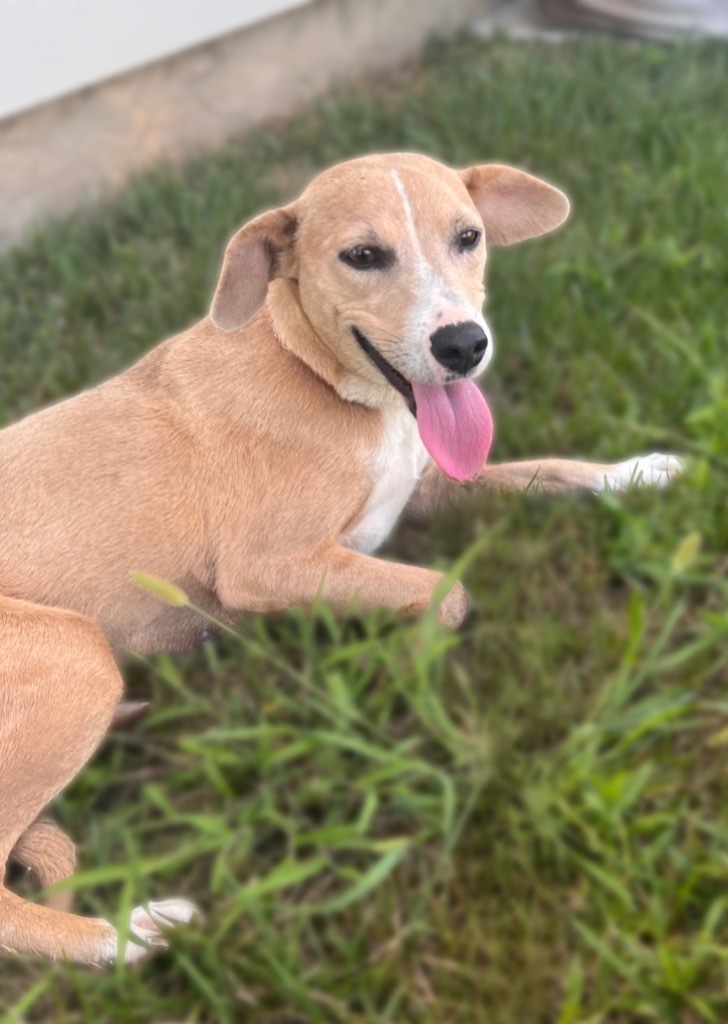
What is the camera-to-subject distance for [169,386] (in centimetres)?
173

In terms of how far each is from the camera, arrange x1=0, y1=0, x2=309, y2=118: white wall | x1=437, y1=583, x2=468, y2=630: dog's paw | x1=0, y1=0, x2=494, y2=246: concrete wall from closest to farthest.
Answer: x1=437, y1=583, x2=468, y2=630: dog's paw, x1=0, y1=0, x2=309, y2=118: white wall, x1=0, y1=0, x2=494, y2=246: concrete wall

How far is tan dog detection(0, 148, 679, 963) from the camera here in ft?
5.00

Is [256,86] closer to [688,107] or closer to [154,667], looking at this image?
[688,107]

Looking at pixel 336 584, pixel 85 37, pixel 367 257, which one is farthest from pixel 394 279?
pixel 85 37

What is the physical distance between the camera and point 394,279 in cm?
155

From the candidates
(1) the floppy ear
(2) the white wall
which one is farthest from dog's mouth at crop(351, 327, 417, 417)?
(2) the white wall

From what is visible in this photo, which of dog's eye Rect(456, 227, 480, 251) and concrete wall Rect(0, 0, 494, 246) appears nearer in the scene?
dog's eye Rect(456, 227, 480, 251)

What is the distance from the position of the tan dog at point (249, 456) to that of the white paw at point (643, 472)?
1.57 feet

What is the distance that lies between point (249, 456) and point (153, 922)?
75 centimetres

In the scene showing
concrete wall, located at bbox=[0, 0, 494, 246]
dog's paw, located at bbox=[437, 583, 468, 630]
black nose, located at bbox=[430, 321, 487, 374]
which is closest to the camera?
black nose, located at bbox=[430, 321, 487, 374]

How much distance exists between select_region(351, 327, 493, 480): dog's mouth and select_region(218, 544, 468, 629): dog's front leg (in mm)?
236

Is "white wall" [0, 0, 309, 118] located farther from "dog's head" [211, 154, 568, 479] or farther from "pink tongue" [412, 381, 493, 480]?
"pink tongue" [412, 381, 493, 480]

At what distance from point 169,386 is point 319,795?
75 centimetres

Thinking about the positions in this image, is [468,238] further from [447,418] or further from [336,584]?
[336,584]
